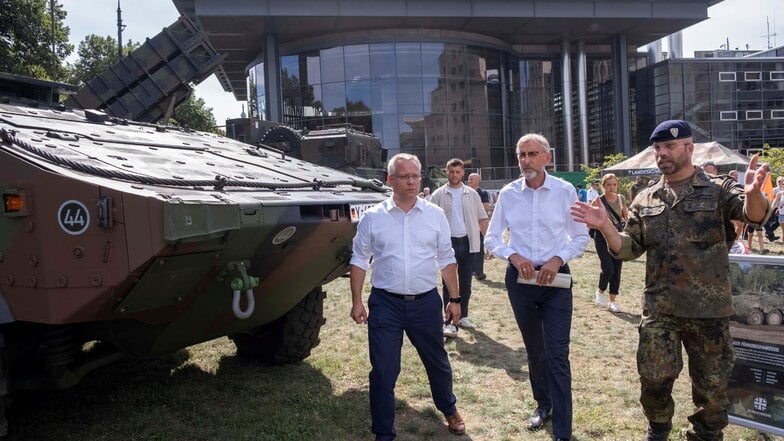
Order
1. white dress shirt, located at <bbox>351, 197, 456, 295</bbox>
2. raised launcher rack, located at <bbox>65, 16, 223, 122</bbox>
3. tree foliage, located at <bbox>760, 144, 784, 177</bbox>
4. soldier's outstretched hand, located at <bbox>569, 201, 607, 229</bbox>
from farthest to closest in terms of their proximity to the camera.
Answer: tree foliage, located at <bbox>760, 144, 784, 177</bbox> < raised launcher rack, located at <bbox>65, 16, 223, 122</bbox> < white dress shirt, located at <bbox>351, 197, 456, 295</bbox> < soldier's outstretched hand, located at <bbox>569, 201, 607, 229</bbox>

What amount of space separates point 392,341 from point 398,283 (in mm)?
308

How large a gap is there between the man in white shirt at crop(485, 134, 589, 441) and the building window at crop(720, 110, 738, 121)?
3094cm

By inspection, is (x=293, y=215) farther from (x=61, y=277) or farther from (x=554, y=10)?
(x=554, y=10)

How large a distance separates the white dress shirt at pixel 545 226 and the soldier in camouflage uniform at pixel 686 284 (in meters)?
0.39

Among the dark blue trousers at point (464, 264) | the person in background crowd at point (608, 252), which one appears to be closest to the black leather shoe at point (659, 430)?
the dark blue trousers at point (464, 264)

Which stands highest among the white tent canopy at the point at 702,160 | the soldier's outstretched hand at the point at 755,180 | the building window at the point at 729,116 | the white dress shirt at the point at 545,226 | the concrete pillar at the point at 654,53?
the concrete pillar at the point at 654,53

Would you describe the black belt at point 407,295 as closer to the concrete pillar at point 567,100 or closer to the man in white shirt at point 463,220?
the man in white shirt at point 463,220

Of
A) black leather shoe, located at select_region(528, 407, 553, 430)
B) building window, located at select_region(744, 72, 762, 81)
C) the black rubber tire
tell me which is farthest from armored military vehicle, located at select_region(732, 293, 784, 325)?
building window, located at select_region(744, 72, 762, 81)

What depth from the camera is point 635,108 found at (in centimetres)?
3156

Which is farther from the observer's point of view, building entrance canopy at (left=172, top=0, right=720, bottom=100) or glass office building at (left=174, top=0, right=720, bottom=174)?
glass office building at (left=174, top=0, right=720, bottom=174)

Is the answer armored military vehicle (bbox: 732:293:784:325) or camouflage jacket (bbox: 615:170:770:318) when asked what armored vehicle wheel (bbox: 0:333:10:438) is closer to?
camouflage jacket (bbox: 615:170:770:318)

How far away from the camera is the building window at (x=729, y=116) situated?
30.5m

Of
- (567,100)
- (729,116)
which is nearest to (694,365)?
(567,100)

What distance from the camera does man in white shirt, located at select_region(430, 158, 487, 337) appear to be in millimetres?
6016
